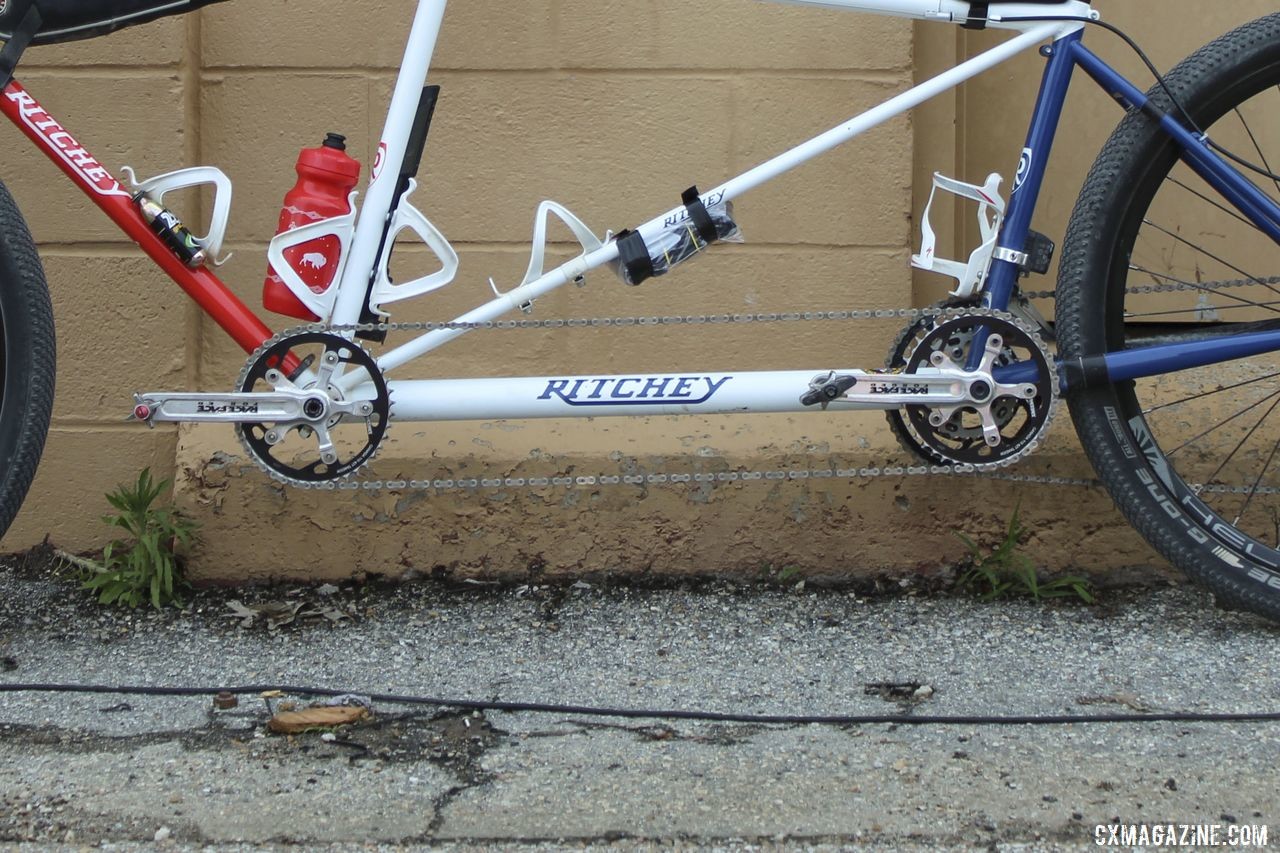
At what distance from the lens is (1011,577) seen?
2824 millimetres

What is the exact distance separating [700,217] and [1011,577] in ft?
3.82

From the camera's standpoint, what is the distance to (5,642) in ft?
8.60

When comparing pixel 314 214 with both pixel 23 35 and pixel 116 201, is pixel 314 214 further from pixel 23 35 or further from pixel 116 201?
pixel 23 35

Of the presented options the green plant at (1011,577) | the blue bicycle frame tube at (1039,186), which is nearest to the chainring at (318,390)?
the blue bicycle frame tube at (1039,186)

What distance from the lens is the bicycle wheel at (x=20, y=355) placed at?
217cm

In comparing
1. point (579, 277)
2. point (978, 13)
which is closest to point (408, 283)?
point (579, 277)

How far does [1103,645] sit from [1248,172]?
140cm

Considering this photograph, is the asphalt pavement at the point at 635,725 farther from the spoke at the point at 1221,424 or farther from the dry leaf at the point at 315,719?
the spoke at the point at 1221,424

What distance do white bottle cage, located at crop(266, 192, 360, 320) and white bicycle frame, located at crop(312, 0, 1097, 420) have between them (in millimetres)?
16

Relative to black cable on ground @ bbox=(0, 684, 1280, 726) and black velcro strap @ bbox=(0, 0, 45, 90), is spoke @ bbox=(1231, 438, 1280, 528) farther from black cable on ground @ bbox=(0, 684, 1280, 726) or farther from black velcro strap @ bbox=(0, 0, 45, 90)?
black velcro strap @ bbox=(0, 0, 45, 90)

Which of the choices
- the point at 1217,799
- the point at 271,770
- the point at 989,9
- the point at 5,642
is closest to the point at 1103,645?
the point at 1217,799

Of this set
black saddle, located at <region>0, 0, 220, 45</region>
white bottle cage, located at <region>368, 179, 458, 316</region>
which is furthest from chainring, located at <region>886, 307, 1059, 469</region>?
black saddle, located at <region>0, 0, 220, 45</region>

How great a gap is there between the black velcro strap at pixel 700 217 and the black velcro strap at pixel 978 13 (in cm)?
58
